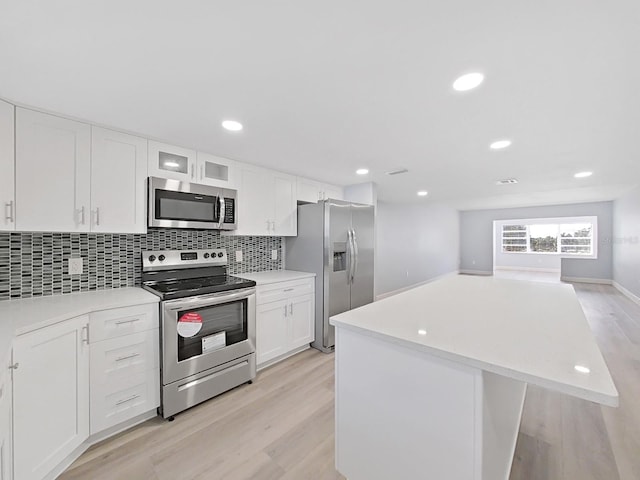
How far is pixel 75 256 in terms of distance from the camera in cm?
211

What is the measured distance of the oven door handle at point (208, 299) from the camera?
6.63 ft

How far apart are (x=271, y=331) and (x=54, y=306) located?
1721mm

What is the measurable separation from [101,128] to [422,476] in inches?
115

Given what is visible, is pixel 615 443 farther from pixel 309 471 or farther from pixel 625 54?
pixel 625 54

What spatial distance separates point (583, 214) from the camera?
7.90m

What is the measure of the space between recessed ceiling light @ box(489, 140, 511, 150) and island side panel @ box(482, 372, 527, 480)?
78.6 inches

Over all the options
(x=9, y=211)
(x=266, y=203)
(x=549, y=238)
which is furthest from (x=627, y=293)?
(x=9, y=211)

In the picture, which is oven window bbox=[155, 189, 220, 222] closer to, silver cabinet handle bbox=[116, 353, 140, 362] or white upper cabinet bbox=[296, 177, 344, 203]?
silver cabinet handle bbox=[116, 353, 140, 362]

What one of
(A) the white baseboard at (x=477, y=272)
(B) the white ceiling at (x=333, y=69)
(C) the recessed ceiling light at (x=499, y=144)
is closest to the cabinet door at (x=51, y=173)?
(B) the white ceiling at (x=333, y=69)

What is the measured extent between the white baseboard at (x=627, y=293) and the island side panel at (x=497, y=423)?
638cm

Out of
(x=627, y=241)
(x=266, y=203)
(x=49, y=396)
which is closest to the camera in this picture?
(x=49, y=396)

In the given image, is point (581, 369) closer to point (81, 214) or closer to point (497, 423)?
point (497, 423)

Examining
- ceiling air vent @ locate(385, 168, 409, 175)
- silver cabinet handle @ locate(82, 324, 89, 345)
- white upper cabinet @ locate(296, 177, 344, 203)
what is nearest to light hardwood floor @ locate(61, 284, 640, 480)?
silver cabinet handle @ locate(82, 324, 89, 345)

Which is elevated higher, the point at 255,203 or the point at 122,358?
the point at 255,203
